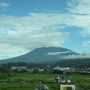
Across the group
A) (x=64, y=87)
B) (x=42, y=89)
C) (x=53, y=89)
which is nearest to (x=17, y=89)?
(x=53, y=89)

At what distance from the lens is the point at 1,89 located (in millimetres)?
65375

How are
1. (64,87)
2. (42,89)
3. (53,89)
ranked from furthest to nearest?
(53,89)
(42,89)
(64,87)

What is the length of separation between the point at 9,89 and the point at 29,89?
11.9ft

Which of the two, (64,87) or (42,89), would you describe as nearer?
(64,87)

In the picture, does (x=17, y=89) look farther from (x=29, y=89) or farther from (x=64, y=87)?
(x=64, y=87)

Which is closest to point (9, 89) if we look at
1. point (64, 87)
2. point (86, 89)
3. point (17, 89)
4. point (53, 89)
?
point (17, 89)

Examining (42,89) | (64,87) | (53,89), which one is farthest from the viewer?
(53,89)

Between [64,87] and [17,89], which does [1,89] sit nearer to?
[17,89]

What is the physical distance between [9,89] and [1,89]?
1594 mm

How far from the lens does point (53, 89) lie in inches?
2547

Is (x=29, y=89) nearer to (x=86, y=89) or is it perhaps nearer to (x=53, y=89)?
(x=53, y=89)

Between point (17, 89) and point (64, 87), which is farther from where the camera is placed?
point (17, 89)

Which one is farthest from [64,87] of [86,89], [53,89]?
[86,89]

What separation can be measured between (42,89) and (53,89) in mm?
8087
